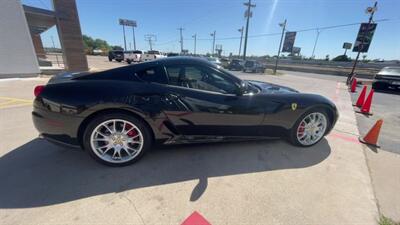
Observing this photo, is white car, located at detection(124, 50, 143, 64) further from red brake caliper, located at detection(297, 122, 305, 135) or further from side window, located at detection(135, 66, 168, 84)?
red brake caliper, located at detection(297, 122, 305, 135)

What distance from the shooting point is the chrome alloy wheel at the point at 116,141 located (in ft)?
7.44

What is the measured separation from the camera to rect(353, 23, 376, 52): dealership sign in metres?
14.5

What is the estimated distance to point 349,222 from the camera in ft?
5.65

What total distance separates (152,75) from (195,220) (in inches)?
66.9

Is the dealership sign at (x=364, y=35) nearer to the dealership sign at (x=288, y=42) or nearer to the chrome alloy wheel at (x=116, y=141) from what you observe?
the dealership sign at (x=288, y=42)

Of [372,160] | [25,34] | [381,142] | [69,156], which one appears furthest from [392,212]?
[25,34]

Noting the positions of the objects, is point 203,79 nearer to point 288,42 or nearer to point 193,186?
point 193,186

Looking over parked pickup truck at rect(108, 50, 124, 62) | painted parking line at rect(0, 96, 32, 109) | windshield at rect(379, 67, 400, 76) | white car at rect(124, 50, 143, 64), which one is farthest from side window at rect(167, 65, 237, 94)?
parked pickup truck at rect(108, 50, 124, 62)

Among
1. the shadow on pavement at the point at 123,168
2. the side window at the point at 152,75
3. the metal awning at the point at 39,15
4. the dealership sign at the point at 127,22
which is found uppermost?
the dealership sign at the point at 127,22

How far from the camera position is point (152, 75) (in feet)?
7.70

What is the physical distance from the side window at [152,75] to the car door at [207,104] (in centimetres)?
9

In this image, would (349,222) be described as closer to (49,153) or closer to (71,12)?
(49,153)

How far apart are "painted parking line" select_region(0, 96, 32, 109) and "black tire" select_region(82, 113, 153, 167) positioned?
166 inches

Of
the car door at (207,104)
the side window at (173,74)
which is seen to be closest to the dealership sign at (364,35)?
the car door at (207,104)
